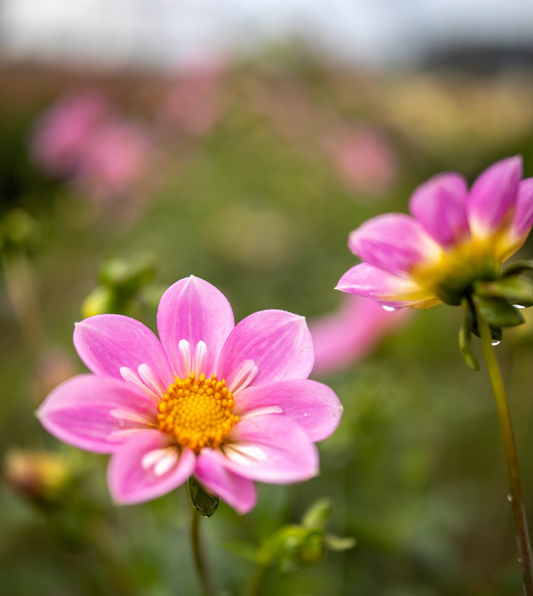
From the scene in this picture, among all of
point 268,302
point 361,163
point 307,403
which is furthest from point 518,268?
point 361,163

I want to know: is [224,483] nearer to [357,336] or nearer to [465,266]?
[465,266]

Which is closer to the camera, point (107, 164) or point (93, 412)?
point (93, 412)

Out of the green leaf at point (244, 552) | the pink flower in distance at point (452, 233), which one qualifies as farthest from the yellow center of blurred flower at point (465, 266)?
A: the green leaf at point (244, 552)

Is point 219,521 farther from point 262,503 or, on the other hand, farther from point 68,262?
point 68,262

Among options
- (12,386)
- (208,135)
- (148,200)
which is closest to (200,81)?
(208,135)

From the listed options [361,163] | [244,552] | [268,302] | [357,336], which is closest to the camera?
[244,552]

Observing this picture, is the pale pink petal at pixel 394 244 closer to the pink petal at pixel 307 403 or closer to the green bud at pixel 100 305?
the pink petal at pixel 307 403

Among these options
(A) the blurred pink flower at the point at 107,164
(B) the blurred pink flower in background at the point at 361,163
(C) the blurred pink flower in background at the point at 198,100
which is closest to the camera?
(A) the blurred pink flower at the point at 107,164
